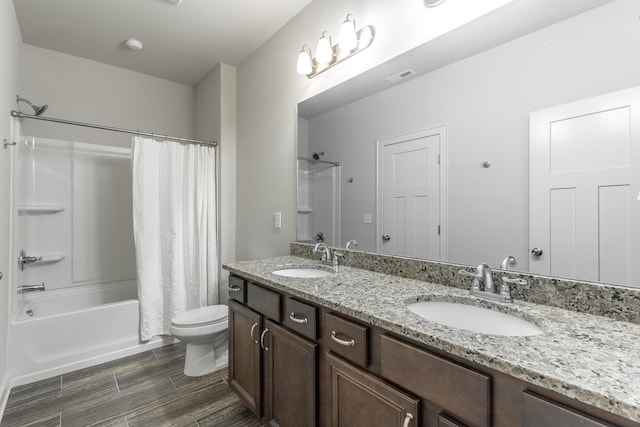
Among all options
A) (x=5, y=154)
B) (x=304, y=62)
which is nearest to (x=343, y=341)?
(x=304, y=62)

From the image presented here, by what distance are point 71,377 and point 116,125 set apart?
7.40 feet

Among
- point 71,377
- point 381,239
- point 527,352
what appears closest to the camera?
point 527,352

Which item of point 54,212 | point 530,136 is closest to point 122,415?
point 54,212

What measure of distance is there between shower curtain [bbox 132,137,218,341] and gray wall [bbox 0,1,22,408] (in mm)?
732

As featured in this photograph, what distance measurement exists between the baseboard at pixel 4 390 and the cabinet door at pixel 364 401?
2022 mm

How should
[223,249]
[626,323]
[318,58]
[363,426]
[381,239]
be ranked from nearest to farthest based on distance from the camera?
[626,323], [363,426], [381,239], [318,58], [223,249]

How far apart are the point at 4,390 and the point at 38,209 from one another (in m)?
1.40

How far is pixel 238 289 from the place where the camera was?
166cm

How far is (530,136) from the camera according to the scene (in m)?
1.07

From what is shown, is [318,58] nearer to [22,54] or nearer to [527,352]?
[527,352]

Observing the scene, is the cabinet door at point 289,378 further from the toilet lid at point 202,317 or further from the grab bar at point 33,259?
the grab bar at point 33,259

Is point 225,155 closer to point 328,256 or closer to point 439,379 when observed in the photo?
point 328,256

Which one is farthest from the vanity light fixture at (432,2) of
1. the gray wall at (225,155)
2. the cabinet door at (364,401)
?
the gray wall at (225,155)

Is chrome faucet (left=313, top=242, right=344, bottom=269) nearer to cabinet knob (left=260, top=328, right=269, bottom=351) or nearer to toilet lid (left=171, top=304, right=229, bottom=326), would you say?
cabinet knob (left=260, top=328, right=269, bottom=351)
